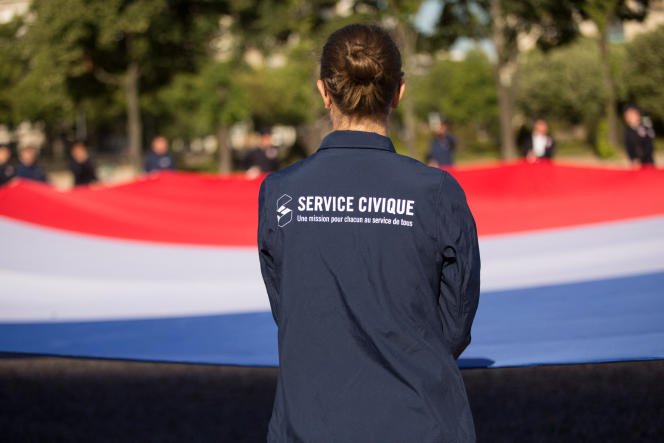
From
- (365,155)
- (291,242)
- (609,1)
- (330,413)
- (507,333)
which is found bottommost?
(507,333)

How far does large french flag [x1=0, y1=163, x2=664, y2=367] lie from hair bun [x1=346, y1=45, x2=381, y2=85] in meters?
2.13

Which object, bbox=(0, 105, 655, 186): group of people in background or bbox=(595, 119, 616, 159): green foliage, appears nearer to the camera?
bbox=(0, 105, 655, 186): group of people in background

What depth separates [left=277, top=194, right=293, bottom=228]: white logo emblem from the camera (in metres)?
1.96

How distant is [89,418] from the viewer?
505cm

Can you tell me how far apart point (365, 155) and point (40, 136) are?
7106cm

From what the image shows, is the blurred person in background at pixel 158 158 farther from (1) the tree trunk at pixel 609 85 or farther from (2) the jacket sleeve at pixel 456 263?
(1) the tree trunk at pixel 609 85

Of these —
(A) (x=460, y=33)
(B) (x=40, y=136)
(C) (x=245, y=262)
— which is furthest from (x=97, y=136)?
(C) (x=245, y=262)

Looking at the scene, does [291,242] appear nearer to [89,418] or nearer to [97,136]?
[89,418]

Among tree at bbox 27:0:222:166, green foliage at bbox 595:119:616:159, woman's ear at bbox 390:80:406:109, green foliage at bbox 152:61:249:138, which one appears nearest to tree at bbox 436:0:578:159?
green foliage at bbox 595:119:616:159

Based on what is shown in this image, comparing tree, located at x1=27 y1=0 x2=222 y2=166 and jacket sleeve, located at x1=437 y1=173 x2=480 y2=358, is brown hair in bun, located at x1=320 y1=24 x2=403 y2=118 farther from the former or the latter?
tree, located at x1=27 y1=0 x2=222 y2=166

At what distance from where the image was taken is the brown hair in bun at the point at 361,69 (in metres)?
1.92

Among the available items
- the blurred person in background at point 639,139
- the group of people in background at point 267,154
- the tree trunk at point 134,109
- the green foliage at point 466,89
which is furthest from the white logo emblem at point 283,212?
the green foliage at point 466,89

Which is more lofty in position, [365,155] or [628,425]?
[365,155]

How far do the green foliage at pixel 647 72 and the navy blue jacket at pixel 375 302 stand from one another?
45.0m
